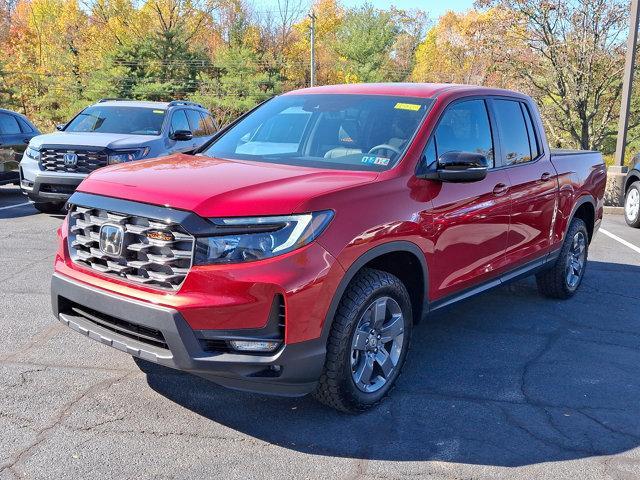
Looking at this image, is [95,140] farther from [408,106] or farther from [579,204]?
[579,204]

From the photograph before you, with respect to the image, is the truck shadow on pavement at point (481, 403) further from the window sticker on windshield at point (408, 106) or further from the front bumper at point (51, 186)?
the front bumper at point (51, 186)

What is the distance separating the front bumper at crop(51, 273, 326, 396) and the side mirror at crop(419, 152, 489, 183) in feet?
4.43

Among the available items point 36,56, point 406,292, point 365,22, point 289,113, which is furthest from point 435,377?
point 365,22

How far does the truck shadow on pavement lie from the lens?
3324 mm

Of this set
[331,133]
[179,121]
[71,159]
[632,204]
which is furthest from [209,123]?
[331,133]

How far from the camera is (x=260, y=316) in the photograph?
9.85ft

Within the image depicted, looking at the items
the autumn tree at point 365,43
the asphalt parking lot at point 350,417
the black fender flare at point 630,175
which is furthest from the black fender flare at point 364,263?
the autumn tree at point 365,43

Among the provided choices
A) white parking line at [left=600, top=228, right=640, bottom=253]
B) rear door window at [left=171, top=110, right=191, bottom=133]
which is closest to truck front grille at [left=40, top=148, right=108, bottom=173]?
rear door window at [left=171, top=110, right=191, bottom=133]

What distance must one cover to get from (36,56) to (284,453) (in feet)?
171

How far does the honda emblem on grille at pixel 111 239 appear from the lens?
326 cm

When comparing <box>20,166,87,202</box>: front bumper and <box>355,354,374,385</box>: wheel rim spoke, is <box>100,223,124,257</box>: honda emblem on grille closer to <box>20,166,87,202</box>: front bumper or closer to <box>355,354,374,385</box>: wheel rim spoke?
<box>355,354,374,385</box>: wheel rim spoke

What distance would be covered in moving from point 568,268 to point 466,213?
7.80ft

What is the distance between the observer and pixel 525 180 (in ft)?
16.4

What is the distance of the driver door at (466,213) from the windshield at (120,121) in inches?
256
